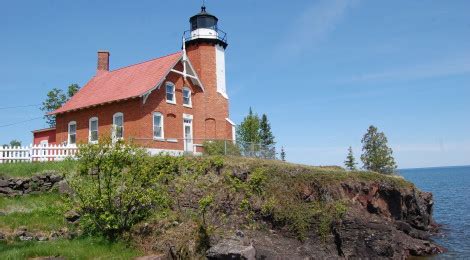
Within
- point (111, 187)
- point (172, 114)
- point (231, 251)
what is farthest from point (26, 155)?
point (231, 251)

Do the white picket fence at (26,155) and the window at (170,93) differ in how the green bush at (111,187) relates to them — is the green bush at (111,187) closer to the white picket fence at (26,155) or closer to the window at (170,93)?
the white picket fence at (26,155)

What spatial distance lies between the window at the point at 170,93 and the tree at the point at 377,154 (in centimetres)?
2452

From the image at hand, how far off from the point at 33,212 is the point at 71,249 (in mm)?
4345

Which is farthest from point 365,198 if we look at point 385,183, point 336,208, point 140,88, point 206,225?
point 140,88

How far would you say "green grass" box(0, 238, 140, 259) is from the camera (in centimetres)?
1171

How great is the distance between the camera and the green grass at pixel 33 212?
47.4 ft

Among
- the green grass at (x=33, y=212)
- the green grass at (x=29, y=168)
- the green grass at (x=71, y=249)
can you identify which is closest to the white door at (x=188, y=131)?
the green grass at (x=29, y=168)

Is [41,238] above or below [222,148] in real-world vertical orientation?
below

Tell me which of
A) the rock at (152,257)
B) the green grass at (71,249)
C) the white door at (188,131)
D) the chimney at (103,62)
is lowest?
the rock at (152,257)

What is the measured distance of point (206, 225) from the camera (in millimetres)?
15070

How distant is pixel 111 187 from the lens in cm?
1378

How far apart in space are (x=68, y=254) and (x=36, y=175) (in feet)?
24.7

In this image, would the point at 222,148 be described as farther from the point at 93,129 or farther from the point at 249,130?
the point at 249,130

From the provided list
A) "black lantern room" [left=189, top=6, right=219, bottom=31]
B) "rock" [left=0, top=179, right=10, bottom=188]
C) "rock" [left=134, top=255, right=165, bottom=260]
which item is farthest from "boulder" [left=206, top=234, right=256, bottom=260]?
"black lantern room" [left=189, top=6, right=219, bottom=31]
